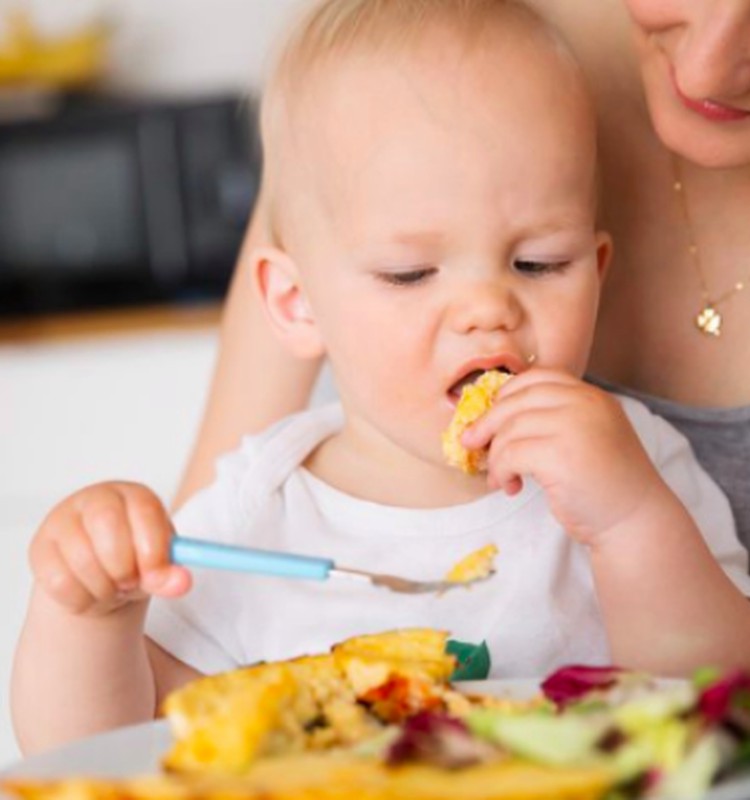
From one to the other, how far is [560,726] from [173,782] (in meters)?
0.17

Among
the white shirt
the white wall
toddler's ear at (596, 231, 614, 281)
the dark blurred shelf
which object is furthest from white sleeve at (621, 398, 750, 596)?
the dark blurred shelf

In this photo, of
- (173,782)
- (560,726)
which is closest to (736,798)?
(560,726)

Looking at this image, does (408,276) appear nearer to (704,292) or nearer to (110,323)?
(704,292)

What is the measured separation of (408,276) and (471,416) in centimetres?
12

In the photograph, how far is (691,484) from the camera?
51.6 inches

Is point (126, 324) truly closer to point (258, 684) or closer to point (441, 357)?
point (441, 357)

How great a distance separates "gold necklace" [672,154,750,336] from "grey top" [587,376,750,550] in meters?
0.08

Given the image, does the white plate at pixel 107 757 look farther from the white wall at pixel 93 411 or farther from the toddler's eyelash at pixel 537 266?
the white wall at pixel 93 411

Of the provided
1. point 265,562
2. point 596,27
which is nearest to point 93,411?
point 596,27

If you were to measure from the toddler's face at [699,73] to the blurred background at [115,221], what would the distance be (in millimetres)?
1677

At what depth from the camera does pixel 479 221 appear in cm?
112

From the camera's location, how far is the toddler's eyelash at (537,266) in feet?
3.75

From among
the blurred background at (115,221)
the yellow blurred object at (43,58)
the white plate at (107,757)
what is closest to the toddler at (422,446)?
the white plate at (107,757)

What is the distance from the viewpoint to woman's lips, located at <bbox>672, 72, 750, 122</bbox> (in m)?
1.22
